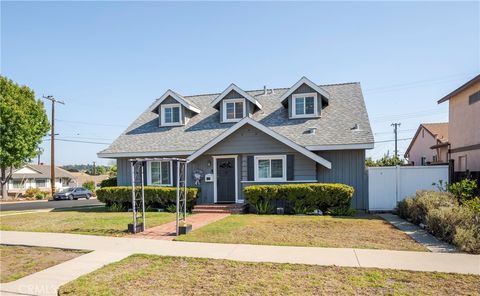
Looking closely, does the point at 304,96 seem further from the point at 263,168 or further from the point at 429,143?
the point at 429,143

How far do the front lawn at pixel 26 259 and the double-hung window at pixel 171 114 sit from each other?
467 inches

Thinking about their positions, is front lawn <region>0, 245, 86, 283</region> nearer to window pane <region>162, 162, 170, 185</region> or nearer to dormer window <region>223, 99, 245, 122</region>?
window pane <region>162, 162, 170, 185</region>

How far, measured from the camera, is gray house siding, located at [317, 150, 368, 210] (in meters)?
15.0

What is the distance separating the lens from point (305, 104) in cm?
1761

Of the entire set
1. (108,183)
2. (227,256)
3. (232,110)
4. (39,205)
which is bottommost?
(39,205)

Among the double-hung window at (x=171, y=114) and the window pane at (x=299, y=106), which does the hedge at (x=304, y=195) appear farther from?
the double-hung window at (x=171, y=114)

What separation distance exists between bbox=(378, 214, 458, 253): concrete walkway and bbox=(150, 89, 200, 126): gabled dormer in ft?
39.6

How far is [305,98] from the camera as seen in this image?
57.7 feet

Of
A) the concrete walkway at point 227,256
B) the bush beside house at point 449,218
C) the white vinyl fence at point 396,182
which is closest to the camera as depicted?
the concrete walkway at point 227,256

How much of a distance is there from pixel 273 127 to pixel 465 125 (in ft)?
32.2

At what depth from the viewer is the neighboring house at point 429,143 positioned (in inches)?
1073

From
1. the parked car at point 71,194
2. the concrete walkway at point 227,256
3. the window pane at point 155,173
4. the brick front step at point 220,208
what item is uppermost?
the window pane at point 155,173

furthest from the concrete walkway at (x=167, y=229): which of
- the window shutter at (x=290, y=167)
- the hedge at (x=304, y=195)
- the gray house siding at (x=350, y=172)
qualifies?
the gray house siding at (x=350, y=172)

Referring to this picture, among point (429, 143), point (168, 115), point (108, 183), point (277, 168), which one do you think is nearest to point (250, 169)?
point (277, 168)
